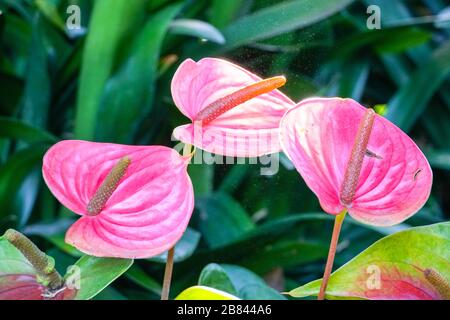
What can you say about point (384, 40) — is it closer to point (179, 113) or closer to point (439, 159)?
point (439, 159)

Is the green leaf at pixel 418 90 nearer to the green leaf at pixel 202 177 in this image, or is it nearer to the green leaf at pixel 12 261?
the green leaf at pixel 202 177

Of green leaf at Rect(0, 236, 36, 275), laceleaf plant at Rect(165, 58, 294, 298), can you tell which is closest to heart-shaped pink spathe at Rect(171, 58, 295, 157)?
laceleaf plant at Rect(165, 58, 294, 298)

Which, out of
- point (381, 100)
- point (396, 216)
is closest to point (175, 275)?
point (396, 216)

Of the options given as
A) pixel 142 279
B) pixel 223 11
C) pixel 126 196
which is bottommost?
pixel 142 279

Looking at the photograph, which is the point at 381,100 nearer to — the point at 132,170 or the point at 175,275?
the point at 175,275

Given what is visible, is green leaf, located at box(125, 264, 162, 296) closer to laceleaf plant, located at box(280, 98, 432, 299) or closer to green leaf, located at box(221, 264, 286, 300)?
green leaf, located at box(221, 264, 286, 300)

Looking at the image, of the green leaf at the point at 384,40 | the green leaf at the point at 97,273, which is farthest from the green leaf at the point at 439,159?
the green leaf at the point at 97,273

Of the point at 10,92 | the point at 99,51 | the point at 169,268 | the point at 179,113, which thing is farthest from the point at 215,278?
the point at 10,92
